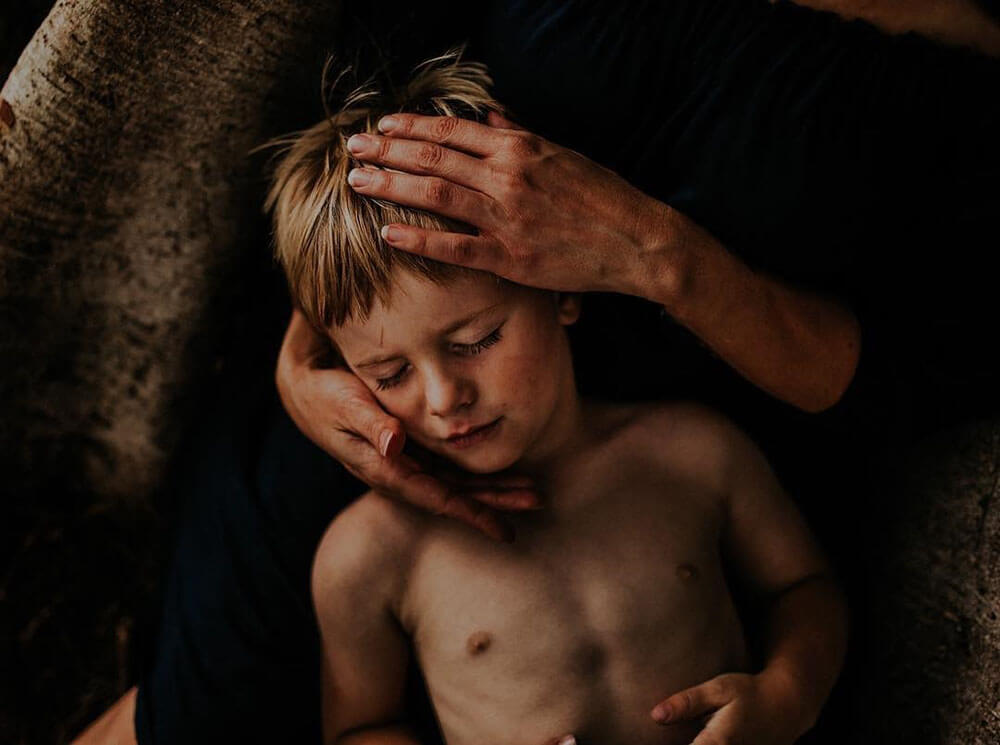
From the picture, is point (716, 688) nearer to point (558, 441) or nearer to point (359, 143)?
point (558, 441)

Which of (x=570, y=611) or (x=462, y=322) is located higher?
(x=462, y=322)

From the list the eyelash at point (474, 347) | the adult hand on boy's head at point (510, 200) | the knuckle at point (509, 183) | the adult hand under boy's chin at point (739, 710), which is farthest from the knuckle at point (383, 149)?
the adult hand under boy's chin at point (739, 710)

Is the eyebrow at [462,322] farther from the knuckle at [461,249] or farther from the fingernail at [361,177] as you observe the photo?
the fingernail at [361,177]

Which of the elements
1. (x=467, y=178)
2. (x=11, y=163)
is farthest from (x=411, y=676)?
(x=11, y=163)

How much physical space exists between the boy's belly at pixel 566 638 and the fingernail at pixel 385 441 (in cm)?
21

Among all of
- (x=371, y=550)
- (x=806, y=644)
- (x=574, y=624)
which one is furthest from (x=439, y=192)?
(x=806, y=644)

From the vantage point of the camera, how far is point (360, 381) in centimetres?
126

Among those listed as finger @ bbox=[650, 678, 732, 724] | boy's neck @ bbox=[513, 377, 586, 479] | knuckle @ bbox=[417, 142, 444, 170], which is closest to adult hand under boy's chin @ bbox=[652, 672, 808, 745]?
finger @ bbox=[650, 678, 732, 724]

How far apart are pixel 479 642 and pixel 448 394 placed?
37 cm

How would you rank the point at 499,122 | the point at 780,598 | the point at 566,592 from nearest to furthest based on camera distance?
the point at 499,122
the point at 566,592
the point at 780,598

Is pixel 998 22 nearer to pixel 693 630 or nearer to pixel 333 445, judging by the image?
pixel 693 630

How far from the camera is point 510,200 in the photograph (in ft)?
3.61

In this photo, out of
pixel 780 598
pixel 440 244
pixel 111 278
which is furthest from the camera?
pixel 111 278

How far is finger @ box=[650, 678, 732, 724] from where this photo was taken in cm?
120
